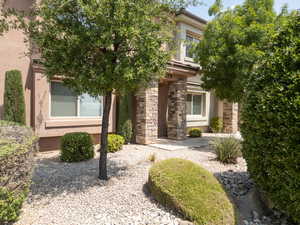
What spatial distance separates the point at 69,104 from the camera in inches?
295

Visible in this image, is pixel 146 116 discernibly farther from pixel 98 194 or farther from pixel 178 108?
pixel 98 194

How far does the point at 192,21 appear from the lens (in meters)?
11.3

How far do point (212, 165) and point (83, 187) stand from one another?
3737 millimetres

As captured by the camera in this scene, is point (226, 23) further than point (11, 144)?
Yes

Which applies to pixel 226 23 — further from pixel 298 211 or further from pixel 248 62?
pixel 298 211

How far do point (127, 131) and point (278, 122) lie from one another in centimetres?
634

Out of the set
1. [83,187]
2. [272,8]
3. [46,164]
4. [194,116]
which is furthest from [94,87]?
[194,116]

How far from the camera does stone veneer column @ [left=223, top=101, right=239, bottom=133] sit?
43.1 feet

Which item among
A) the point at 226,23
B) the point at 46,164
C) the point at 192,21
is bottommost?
the point at 46,164

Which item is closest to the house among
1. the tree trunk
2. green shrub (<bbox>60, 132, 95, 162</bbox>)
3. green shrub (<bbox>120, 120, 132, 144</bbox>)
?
green shrub (<bbox>120, 120, 132, 144</bbox>)

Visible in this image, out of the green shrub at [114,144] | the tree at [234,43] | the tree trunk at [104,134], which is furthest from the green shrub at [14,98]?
the tree at [234,43]

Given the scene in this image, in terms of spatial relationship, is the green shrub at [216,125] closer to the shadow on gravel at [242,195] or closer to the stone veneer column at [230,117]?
the stone veneer column at [230,117]

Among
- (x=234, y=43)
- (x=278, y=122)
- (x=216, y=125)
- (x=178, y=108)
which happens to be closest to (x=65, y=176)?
(x=278, y=122)

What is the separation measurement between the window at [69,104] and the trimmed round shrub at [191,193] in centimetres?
448
